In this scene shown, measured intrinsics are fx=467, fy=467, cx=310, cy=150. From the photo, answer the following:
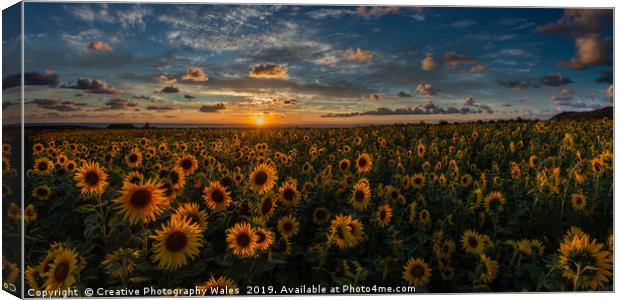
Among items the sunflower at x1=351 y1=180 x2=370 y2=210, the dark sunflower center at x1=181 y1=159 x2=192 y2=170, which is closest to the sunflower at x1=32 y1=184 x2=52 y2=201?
the dark sunflower center at x1=181 y1=159 x2=192 y2=170

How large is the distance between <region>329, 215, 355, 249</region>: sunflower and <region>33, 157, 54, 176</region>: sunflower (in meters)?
2.27

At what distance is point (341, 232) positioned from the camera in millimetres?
2934

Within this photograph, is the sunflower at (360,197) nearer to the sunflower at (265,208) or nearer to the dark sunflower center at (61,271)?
the sunflower at (265,208)

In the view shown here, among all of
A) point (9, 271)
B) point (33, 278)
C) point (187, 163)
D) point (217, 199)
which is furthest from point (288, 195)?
point (9, 271)

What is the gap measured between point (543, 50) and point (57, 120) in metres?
3.75

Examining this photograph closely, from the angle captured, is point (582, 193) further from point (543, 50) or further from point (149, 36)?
point (149, 36)

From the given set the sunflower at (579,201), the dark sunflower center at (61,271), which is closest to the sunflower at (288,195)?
the dark sunflower center at (61,271)

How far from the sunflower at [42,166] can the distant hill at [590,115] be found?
4036 mm

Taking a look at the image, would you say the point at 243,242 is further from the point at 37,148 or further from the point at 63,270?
the point at 37,148

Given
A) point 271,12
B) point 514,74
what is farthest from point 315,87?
point 514,74

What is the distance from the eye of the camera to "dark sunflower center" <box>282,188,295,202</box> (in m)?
3.40

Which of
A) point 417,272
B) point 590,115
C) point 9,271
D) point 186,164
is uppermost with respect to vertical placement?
point 590,115

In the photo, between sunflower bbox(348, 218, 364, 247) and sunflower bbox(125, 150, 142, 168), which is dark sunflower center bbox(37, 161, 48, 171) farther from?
sunflower bbox(348, 218, 364, 247)

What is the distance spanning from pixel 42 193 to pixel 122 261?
43.7 inches
